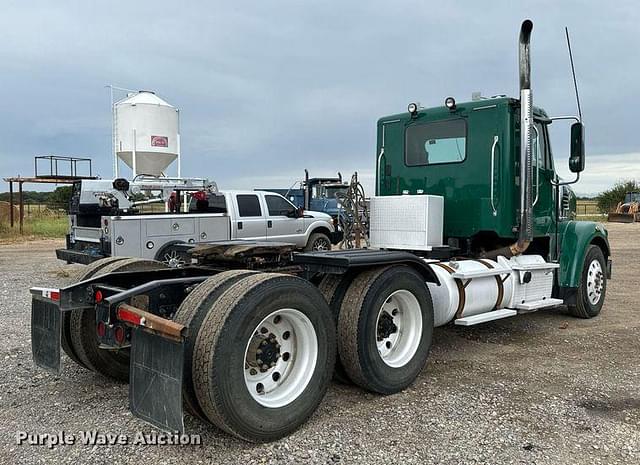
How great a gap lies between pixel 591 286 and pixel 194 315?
6.01 metres

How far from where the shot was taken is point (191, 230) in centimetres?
1136

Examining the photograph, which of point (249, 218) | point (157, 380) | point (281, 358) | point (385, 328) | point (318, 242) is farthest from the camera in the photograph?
point (318, 242)

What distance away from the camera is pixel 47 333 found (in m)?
4.07

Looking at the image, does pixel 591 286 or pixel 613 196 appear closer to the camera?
pixel 591 286

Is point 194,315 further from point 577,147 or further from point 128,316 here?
point 577,147

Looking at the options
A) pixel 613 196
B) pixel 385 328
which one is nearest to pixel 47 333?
pixel 385 328

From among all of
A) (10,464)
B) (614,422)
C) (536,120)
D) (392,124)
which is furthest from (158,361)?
(536,120)

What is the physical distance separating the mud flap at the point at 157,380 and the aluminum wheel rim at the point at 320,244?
10.8 m

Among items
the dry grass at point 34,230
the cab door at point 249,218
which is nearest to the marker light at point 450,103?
the cab door at point 249,218

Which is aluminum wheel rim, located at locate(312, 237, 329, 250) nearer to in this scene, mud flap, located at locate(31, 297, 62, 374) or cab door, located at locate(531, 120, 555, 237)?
cab door, located at locate(531, 120, 555, 237)

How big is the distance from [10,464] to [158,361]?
1.10m

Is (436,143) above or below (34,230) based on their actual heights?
above

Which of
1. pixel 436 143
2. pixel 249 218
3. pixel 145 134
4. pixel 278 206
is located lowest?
pixel 249 218

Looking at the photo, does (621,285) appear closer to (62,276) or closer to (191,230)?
(191,230)
